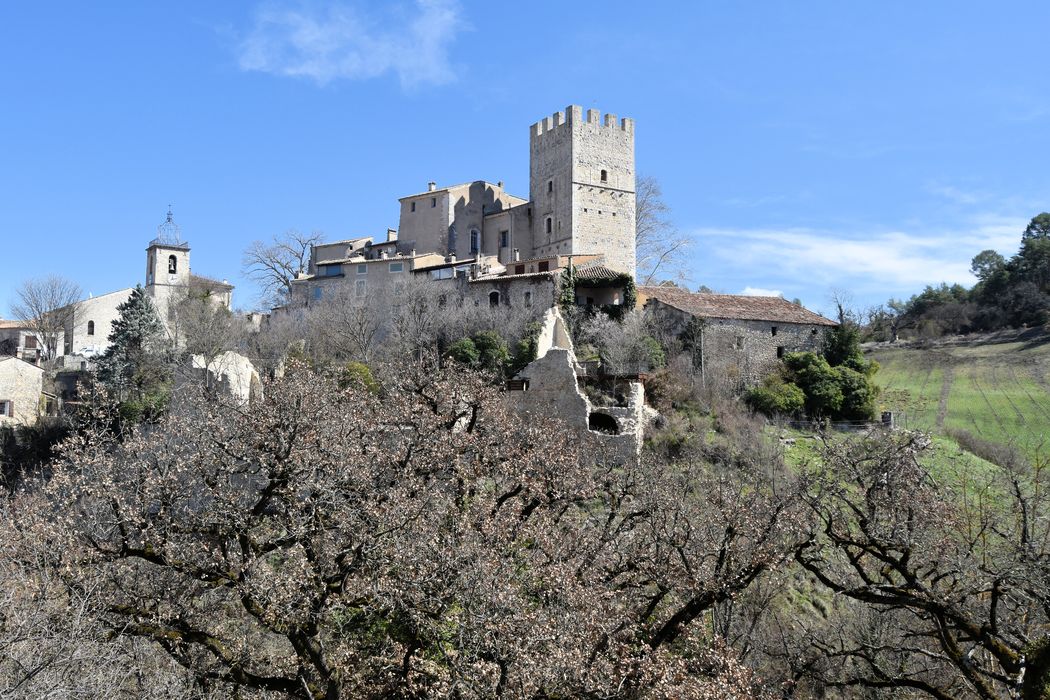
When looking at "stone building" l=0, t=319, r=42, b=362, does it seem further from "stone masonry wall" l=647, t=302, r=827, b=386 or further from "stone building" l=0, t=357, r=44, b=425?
"stone masonry wall" l=647, t=302, r=827, b=386

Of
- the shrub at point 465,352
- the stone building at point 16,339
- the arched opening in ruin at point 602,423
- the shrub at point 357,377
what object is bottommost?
the arched opening in ruin at point 602,423

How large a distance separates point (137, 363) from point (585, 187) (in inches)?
913

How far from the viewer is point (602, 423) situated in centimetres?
2852

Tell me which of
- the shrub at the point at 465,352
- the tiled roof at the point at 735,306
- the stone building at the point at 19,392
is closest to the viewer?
the shrub at the point at 465,352

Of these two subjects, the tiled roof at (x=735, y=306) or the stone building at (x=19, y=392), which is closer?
the tiled roof at (x=735, y=306)

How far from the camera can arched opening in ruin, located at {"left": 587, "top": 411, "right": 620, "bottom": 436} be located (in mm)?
27688

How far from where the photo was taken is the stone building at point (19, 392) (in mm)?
37500

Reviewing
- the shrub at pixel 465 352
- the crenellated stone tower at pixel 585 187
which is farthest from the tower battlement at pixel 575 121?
the shrub at pixel 465 352

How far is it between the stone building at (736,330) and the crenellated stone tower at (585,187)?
9.35 meters

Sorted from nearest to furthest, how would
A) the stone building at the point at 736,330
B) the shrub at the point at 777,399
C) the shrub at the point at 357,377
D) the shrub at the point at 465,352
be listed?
1. the shrub at the point at 357,377
2. the shrub at the point at 777,399
3. the stone building at the point at 736,330
4. the shrub at the point at 465,352

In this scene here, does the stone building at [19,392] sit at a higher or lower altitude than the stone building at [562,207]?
lower

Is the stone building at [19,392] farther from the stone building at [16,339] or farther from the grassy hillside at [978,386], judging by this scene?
the grassy hillside at [978,386]

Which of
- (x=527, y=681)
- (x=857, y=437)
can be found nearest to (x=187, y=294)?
(x=857, y=437)

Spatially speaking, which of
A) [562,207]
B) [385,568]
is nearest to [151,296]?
[562,207]
